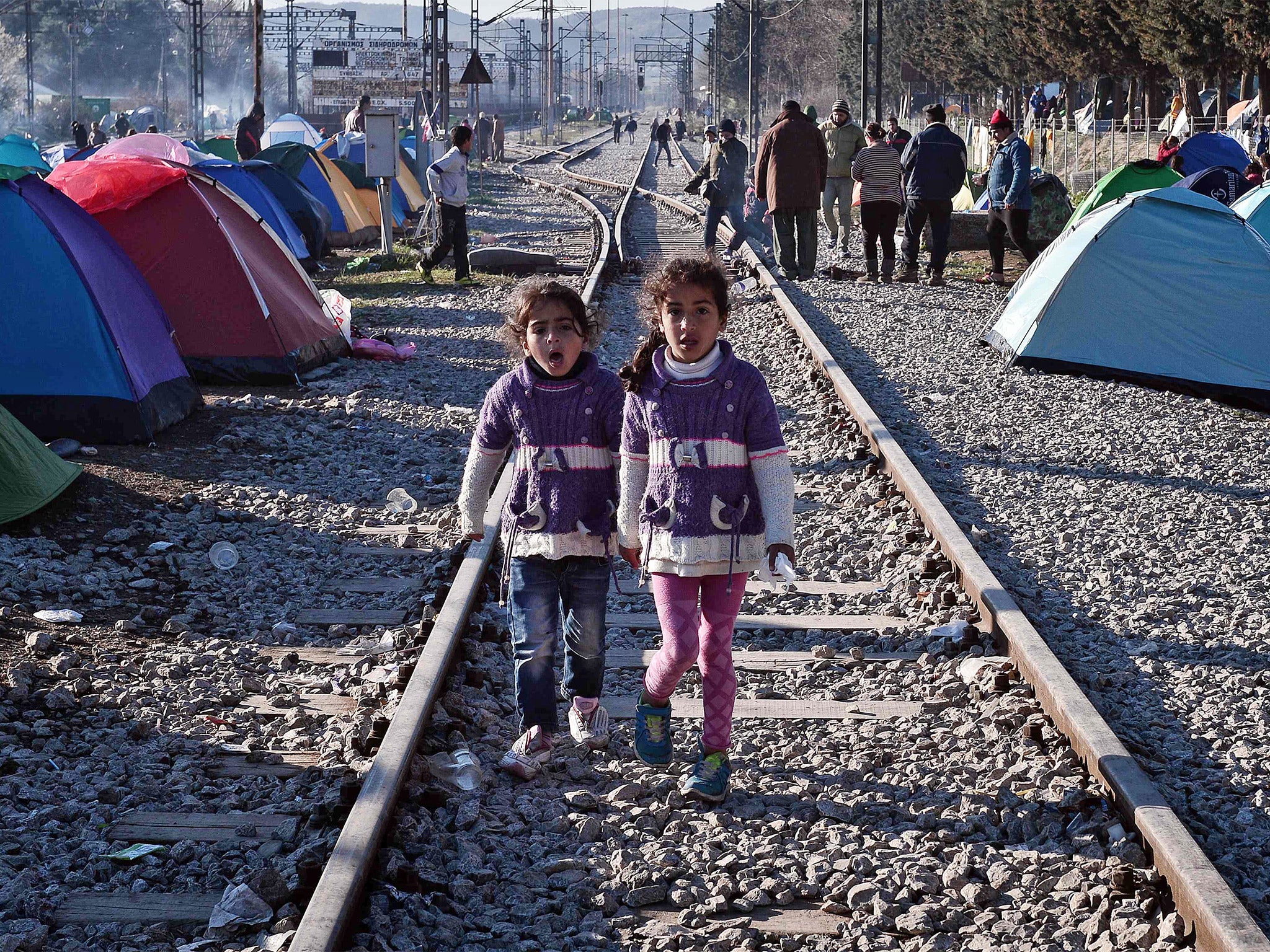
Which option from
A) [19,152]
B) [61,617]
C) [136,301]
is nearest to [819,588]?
[61,617]

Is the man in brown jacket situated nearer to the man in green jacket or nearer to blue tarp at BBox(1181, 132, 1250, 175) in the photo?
the man in green jacket

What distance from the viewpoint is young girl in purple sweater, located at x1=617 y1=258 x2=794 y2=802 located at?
4285mm

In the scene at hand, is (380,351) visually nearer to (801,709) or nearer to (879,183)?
(879,183)

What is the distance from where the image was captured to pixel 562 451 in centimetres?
458

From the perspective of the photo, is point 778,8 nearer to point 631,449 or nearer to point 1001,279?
point 1001,279

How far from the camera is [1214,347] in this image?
11.1 meters

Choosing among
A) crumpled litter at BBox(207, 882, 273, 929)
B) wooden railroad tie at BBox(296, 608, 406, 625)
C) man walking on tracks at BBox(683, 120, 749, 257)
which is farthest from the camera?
man walking on tracks at BBox(683, 120, 749, 257)

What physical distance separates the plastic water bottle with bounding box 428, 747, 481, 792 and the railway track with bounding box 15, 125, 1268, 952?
0.06m

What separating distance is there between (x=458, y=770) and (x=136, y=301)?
20.8ft

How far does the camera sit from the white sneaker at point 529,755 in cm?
467

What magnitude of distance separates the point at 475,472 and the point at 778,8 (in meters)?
112

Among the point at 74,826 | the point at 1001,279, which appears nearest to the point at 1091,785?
the point at 74,826

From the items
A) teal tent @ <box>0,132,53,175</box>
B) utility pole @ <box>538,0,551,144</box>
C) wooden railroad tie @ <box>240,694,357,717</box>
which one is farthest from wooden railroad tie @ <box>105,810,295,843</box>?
utility pole @ <box>538,0,551,144</box>

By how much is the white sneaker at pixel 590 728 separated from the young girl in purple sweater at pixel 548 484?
0.11 metres
